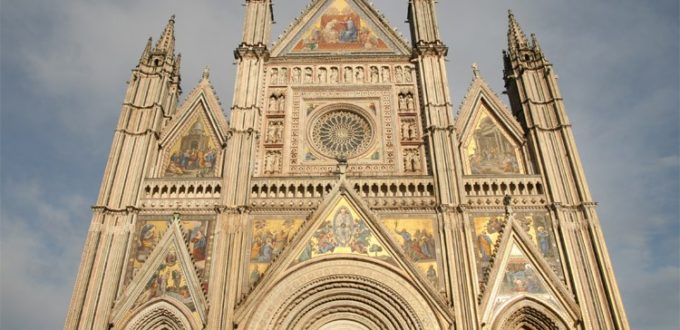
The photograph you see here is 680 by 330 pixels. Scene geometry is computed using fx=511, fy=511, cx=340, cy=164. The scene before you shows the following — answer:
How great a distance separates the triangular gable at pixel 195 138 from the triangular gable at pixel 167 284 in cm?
273

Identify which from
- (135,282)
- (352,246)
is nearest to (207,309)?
(135,282)

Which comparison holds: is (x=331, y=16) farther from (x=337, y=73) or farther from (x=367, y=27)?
(x=337, y=73)

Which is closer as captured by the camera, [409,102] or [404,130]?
[404,130]

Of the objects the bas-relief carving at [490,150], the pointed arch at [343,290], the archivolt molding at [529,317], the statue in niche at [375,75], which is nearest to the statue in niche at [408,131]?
the bas-relief carving at [490,150]

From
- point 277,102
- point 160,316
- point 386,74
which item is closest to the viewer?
point 160,316

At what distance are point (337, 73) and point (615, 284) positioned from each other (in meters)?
11.6

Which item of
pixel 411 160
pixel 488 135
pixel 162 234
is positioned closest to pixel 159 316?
pixel 162 234

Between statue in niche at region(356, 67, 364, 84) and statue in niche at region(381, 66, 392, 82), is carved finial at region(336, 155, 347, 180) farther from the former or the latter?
statue in niche at region(381, 66, 392, 82)

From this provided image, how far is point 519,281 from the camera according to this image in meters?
14.7

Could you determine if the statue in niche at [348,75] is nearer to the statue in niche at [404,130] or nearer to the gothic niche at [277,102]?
the gothic niche at [277,102]

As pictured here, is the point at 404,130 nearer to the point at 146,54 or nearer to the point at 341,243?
the point at 341,243

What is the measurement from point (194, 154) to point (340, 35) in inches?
298

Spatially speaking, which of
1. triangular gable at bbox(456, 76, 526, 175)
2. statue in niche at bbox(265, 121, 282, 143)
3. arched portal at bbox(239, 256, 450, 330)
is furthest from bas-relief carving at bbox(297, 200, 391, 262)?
triangular gable at bbox(456, 76, 526, 175)

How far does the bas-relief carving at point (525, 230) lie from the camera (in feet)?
49.6
